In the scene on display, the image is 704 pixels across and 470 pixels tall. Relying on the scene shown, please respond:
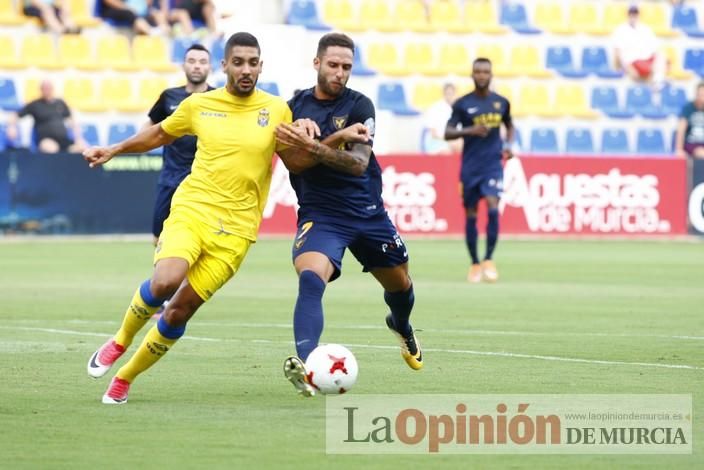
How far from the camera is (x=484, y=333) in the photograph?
12617 mm

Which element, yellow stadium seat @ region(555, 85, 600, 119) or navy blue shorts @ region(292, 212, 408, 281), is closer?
navy blue shorts @ region(292, 212, 408, 281)

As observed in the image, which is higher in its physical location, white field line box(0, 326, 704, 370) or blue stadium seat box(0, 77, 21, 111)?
blue stadium seat box(0, 77, 21, 111)

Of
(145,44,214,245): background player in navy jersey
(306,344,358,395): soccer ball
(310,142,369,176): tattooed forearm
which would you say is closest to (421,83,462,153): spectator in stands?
(145,44,214,245): background player in navy jersey

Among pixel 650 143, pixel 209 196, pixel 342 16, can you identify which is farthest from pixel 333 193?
pixel 650 143

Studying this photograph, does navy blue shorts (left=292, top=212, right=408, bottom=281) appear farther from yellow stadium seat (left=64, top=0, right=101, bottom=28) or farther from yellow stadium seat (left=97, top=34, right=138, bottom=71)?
yellow stadium seat (left=64, top=0, right=101, bottom=28)

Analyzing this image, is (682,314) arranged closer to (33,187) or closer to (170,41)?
(33,187)

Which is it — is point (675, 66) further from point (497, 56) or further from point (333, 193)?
point (333, 193)

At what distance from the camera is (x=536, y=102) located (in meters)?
30.5

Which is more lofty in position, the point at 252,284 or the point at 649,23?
the point at 649,23

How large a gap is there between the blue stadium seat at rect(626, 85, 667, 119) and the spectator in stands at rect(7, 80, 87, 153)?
12.1m

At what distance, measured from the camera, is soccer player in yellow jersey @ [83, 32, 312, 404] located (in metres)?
8.64

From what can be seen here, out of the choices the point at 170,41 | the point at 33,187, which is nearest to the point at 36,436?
the point at 33,187

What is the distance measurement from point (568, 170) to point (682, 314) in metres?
11.9

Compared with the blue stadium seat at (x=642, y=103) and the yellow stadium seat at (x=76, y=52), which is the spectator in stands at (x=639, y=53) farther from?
the yellow stadium seat at (x=76, y=52)
